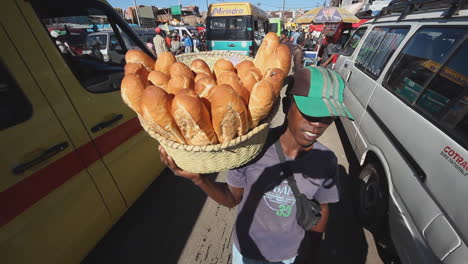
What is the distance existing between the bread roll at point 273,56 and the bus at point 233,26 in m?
8.16

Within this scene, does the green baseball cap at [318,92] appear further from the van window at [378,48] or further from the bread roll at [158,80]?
the van window at [378,48]

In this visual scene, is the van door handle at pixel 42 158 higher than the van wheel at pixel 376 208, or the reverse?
the van door handle at pixel 42 158

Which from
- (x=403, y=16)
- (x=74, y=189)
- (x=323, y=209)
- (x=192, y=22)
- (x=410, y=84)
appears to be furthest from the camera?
(x=192, y=22)

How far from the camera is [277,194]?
1271 mm

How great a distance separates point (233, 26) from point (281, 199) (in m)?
9.49

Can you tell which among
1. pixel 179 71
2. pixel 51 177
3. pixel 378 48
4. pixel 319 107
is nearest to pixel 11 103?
pixel 51 177

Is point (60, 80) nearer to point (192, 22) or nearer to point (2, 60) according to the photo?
point (2, 60)

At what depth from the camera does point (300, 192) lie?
1234 mm

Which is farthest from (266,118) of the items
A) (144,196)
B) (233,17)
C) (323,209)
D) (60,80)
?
(233,17)

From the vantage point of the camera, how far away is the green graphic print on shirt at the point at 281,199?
1260 mm

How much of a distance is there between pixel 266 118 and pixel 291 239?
877 mm

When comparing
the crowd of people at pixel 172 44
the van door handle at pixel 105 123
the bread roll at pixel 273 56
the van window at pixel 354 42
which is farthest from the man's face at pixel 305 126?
the crowd of people at pixel 172 44

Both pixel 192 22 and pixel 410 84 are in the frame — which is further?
pixel 192 22

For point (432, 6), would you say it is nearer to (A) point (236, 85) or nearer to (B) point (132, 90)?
(A) point (236, 85)
